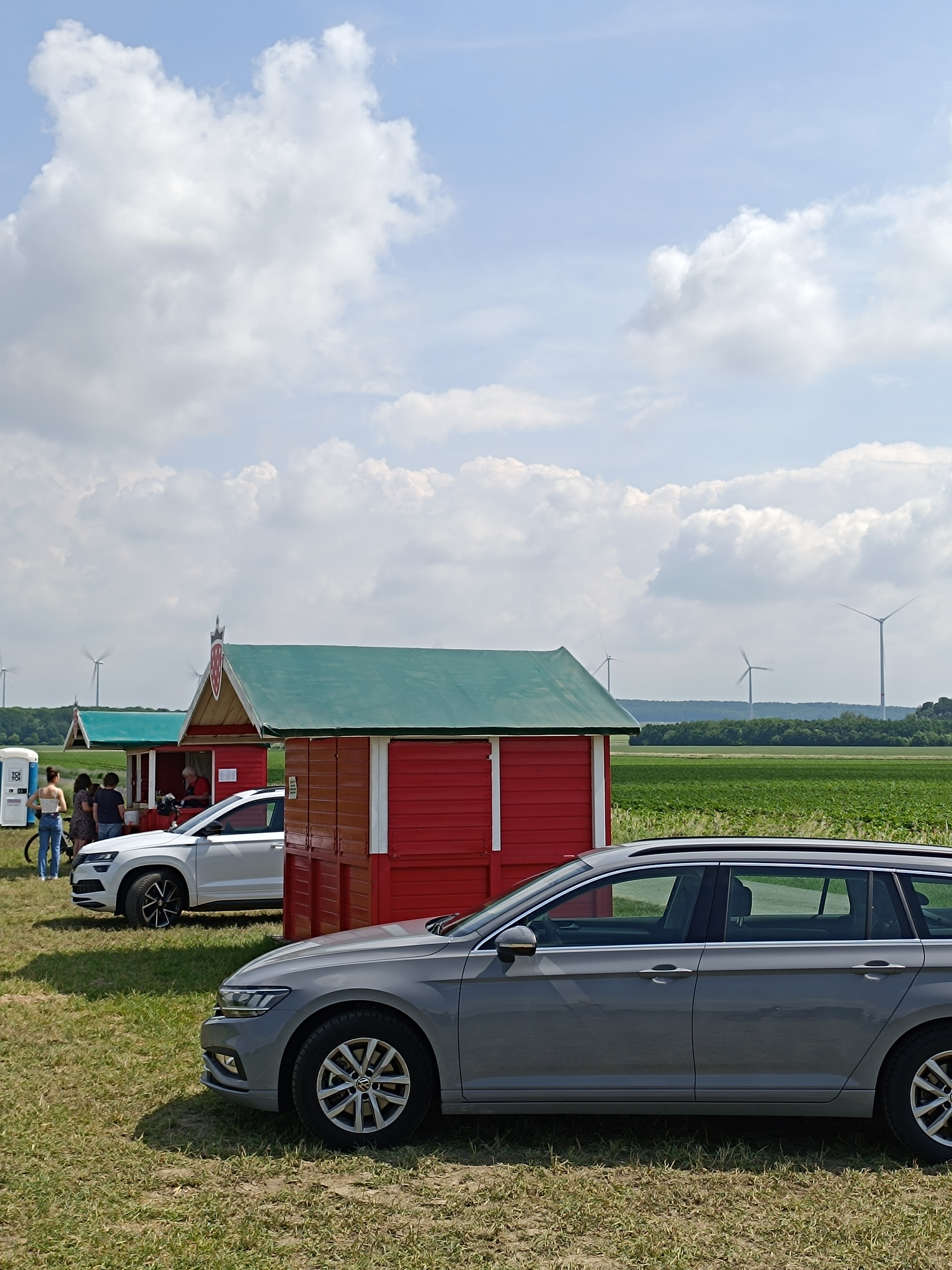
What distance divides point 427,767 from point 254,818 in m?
5.17

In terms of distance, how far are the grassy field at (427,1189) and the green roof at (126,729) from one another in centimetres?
1550

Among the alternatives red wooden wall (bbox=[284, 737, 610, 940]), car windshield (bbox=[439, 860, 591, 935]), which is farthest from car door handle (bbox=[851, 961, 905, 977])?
red wooden wall (bbox=[284, 737, 610, 940])

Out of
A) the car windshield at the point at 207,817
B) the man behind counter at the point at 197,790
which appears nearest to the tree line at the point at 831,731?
the man behind counter at the point at 197,790

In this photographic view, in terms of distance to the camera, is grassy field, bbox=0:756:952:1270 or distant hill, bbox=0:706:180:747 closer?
grassy field, bbox=0:756:952:1270

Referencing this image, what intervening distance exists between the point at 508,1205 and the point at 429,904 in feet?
19.4

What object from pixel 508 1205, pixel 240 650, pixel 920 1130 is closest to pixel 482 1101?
pixel 508 1205

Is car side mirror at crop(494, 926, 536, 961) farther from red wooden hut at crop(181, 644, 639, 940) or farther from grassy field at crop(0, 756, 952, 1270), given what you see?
red wooden hut at crop(181, 644, 639, 940)

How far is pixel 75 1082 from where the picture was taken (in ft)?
26.5

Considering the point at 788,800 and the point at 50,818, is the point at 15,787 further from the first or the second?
the point at 788,800

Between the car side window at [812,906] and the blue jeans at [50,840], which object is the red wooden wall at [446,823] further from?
the blue jeans at [50,840]

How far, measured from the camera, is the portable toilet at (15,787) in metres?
33.5

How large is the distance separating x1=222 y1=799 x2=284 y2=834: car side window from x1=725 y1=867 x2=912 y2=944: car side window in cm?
1033

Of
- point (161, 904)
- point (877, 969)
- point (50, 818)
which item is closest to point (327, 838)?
point (161, 904)

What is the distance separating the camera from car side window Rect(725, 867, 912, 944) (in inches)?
263
